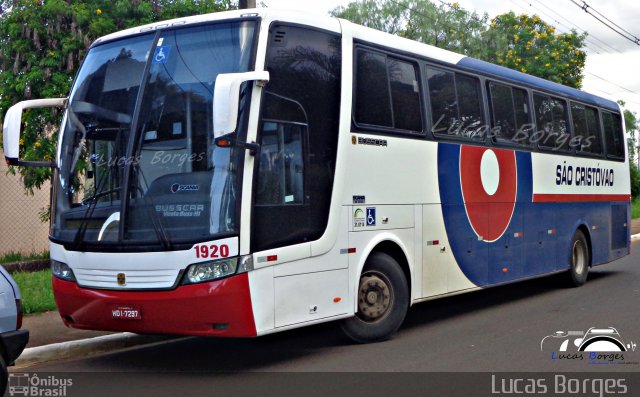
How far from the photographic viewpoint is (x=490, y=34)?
121 feet

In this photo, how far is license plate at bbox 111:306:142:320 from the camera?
25.1 feet

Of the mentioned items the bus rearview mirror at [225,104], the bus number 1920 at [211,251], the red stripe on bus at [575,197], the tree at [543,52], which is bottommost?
the bus number 1920 at [211,251]

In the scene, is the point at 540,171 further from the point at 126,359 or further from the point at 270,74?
the point at 126,359

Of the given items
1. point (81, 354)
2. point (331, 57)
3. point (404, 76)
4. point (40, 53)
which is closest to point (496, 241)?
point (404, 76)

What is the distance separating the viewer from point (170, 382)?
24.9ft

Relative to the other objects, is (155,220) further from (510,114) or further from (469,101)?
(510,114)

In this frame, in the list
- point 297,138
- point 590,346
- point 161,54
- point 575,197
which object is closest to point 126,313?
point 297,138

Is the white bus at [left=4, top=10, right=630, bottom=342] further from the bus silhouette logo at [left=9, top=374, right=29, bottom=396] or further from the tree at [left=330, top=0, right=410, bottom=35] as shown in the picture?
the tree at [left=330, top=0, right=410, bottom=35]

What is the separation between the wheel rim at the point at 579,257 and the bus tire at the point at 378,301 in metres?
6.09

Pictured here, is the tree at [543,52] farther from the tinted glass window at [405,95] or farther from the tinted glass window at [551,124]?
the tinted glass window at [405,95]

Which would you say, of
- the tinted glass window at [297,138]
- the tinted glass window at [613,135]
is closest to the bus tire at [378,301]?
the tinted glass window at [297,138]

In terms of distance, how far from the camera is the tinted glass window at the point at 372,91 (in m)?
9.18

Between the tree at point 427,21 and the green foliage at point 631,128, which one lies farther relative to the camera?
the green foliage at point 631,128

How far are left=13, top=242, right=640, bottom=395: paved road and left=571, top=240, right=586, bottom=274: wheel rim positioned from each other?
2293 millimetres
